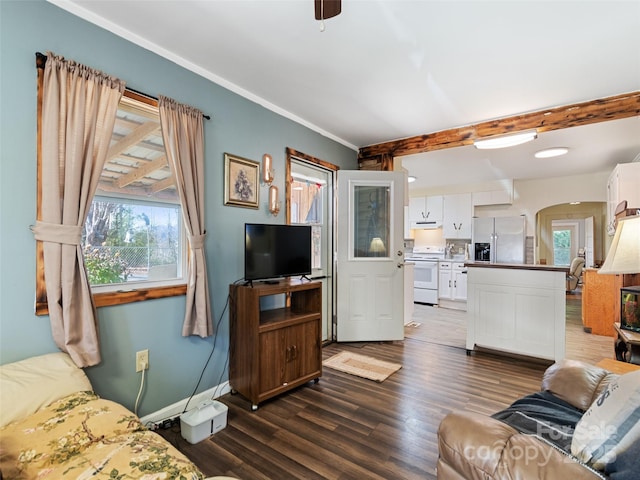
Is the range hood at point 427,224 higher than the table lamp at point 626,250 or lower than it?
higher

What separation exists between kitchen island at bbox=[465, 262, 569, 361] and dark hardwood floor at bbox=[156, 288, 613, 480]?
0.71 feet

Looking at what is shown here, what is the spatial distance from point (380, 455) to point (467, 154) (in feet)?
13.2

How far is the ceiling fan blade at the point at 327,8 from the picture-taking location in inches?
56.6

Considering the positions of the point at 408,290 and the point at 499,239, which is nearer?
the point at 408,290

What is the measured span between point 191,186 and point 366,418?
6.88 feet

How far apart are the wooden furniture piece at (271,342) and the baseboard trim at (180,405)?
94mm

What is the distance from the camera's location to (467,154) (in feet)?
14.4

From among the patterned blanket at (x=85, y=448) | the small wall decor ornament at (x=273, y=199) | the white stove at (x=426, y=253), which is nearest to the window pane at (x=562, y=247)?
the white stove at (x=426, y=253)

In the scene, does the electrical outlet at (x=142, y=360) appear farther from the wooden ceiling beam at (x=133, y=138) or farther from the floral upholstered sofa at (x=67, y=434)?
the wooden ceiling beam at (x=133, y=138)

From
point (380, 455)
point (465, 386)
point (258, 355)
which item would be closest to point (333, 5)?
point (258, 355)

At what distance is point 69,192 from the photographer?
5.30 ft

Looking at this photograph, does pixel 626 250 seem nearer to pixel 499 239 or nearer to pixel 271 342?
pixel 271 342

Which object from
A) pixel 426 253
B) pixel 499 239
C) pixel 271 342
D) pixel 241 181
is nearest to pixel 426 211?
pixel 426 253

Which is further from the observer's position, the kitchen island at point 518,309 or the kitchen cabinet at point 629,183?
the kitchen cabinet at point 629,183
